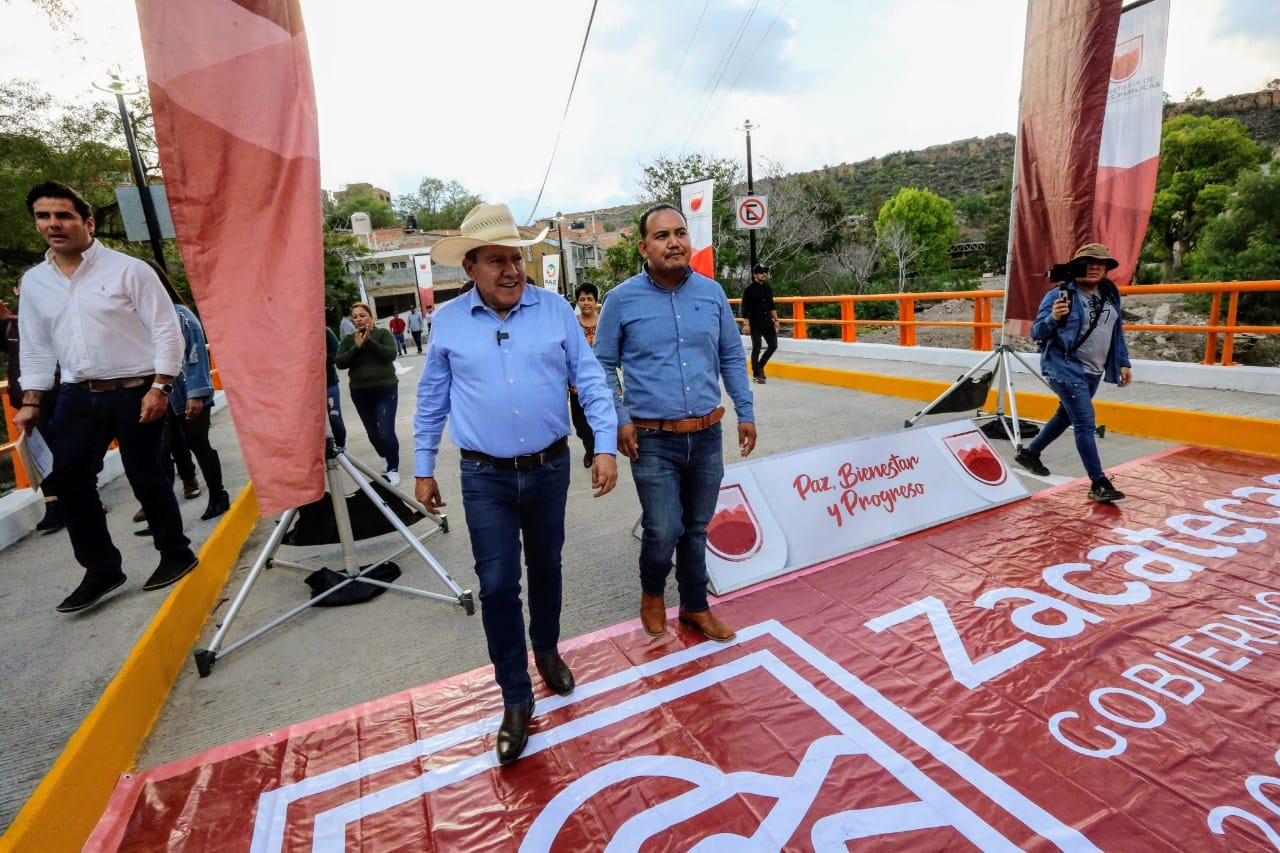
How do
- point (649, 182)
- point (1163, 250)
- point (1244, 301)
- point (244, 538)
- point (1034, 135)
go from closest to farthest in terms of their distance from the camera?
point (244, 538) < point (1034, 135) < point (1244, 301) < point (649, 182) < point (1163, 250)

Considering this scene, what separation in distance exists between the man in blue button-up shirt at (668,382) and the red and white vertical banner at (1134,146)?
4.41 meters

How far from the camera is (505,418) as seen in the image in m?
2.27

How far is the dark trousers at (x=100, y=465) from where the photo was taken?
323cm

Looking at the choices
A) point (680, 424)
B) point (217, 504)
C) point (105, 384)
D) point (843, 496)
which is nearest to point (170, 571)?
point (105, 384)

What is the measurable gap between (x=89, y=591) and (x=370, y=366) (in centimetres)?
268

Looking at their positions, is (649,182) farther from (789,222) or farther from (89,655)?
(89,655)

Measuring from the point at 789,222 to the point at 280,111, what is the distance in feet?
103

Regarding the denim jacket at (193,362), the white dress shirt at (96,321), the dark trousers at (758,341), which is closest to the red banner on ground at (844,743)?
the white dress shirt at (96,321)

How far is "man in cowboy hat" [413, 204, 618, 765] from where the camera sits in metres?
2.29

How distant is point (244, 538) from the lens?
16.2 ft

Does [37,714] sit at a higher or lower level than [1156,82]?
lower

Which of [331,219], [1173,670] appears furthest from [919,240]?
[1173,670]

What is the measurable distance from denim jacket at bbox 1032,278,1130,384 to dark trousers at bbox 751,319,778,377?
5286 mm

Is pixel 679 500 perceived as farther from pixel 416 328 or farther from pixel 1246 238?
pixel 1246 238
